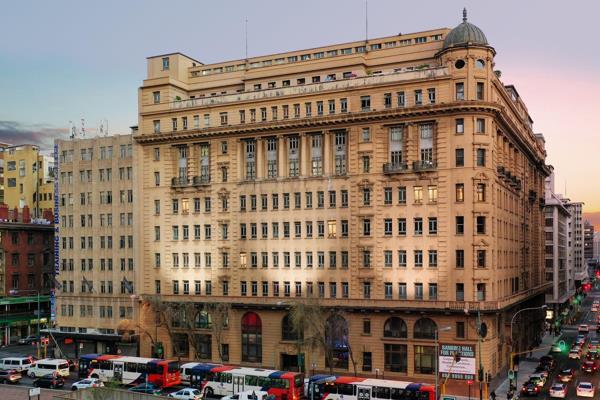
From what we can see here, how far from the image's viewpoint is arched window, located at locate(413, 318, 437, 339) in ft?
272

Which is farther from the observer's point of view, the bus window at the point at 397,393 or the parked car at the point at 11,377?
the parked car at the point at 11,377

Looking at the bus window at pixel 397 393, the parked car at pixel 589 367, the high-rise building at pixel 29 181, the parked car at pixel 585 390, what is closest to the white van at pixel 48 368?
the bus window at pixel 397 393

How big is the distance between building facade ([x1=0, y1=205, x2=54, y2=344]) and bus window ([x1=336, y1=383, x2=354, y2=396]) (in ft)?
234

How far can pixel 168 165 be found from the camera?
102062mm

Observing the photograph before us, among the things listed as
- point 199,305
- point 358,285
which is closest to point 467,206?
point 358,285

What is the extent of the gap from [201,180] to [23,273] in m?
49.5

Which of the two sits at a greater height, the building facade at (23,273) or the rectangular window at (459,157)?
the rectangular window at (459,157)

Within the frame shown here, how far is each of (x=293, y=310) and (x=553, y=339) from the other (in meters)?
70.1

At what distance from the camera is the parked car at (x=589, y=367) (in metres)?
94.9

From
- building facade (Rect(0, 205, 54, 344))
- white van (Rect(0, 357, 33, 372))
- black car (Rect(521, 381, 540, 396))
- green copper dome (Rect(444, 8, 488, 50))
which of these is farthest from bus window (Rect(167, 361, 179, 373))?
green copper dome (Rect(444, 8, 488, 50))

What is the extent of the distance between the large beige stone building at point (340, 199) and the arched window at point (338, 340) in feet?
0.97

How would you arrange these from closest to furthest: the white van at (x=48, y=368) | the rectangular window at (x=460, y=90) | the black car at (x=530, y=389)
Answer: the black car at (x=530, y=389)
the rectangular window at (x=460, y=90)
the white van at (x=48, y=368)

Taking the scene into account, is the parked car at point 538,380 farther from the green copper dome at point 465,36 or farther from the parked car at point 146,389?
the parked car at point 146,389

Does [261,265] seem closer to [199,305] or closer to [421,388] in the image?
[199,305]
